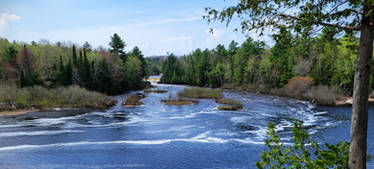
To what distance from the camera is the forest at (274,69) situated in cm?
462

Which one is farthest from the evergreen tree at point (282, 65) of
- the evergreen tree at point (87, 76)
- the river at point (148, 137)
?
the evergreen tree at point (87, 76)

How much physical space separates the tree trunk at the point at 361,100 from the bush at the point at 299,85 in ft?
157

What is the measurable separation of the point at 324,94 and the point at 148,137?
35125mm

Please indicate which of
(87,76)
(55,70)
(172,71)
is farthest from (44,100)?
(172,71)

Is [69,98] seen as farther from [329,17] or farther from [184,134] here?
[329,17]

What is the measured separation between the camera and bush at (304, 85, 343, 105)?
3947cm

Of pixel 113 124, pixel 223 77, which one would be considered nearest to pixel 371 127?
pixel 113 124

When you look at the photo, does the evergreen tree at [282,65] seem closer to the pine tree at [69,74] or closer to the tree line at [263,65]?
the tree line at [263,65]

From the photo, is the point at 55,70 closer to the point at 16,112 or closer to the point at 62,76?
the point at 62,76

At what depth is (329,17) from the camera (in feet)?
13.6

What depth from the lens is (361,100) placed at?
3.83 metres

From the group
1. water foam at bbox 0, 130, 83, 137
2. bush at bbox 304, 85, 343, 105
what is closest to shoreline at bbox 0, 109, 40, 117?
water foam at bbox 0, 130, 83, 137

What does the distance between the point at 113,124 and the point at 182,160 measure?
12.7m

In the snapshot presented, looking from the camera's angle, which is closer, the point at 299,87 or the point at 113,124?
the point at 113,124
